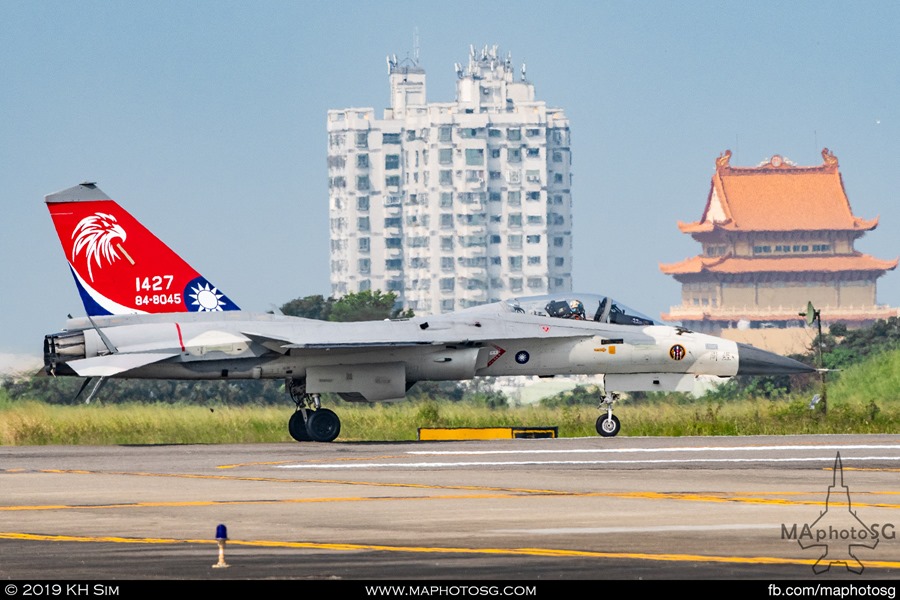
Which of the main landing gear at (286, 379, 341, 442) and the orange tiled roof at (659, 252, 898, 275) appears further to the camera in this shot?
the orange tiled roof at (659, 252, 898, 275)

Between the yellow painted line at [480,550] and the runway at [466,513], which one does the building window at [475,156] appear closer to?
the runway at [466,513]

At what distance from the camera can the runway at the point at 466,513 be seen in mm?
10609

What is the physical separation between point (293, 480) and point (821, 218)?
164 metres

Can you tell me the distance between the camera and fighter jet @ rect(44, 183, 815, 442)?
1028 inches

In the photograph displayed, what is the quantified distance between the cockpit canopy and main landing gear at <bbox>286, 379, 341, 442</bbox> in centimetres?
347

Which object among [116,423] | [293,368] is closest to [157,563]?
[293,368]

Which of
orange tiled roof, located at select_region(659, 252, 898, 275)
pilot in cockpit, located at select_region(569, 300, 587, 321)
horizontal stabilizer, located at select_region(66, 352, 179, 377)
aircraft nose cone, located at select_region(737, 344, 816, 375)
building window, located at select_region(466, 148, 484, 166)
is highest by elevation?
building window, located at select_region(466, 148, 484, 166)

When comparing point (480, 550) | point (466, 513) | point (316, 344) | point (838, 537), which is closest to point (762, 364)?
point (316, 344)

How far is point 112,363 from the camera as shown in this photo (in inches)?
1000

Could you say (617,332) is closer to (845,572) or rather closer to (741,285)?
(845,572)

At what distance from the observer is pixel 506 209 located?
197 meters

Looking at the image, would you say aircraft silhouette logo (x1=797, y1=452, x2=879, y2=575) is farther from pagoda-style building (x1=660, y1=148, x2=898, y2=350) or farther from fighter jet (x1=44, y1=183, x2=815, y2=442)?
pagoda-style building (x1=660, y1=148, x2=898, y2=350)

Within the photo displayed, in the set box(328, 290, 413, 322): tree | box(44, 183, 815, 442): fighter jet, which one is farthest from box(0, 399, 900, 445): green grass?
box(328, 290, 413, 322): tree

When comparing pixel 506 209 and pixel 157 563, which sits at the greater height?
pixel 506 209
